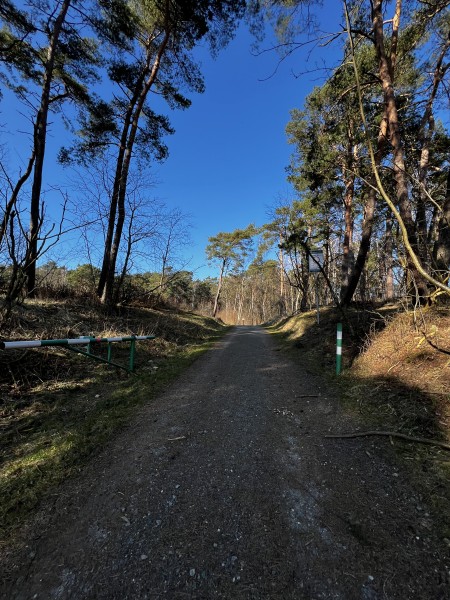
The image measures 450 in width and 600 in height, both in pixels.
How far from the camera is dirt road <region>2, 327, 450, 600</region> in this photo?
5.03 ft

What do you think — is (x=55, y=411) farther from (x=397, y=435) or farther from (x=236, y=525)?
(x=397, y=435)

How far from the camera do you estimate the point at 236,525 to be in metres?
1.93

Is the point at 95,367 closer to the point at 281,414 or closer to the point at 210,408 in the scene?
the point at 210,408

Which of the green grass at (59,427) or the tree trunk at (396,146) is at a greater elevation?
the tree trunk at (396,146)

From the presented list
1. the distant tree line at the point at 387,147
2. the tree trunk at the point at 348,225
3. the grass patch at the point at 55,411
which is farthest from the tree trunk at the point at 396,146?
the grass patch at the point at 55,411

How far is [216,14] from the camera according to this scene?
862 centimetres

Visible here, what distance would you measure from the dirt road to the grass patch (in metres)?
0.22

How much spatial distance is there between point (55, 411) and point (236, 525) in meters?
2.98

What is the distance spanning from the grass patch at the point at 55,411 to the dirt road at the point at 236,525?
8.5 inches

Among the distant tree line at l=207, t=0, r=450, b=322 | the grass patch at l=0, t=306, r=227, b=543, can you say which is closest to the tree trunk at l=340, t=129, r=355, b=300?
the distant tree line at l=207, t=0, r=450, b=322

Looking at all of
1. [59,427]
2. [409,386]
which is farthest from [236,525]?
[409,386]

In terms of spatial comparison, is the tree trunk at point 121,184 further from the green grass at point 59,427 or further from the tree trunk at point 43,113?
the green grass at point 59,427

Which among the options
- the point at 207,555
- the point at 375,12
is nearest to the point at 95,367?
the point at 207,555

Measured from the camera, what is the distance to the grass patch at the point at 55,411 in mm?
2342
